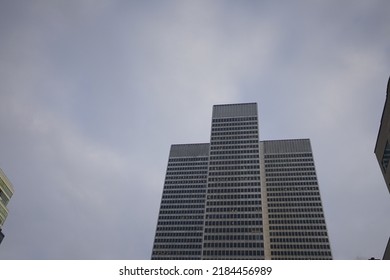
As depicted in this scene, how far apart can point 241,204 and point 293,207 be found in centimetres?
4778

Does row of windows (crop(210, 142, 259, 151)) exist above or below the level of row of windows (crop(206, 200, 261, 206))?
above

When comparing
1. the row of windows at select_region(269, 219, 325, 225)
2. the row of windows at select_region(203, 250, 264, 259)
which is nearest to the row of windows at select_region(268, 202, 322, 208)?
the row of windows at select_region(269, 219, 325, 225)

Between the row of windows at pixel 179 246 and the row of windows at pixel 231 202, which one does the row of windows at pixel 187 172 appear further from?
the row of windows at pixel 231 202

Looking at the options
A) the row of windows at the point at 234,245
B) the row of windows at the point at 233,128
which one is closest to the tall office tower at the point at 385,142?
the row of windows at the point at 234,245

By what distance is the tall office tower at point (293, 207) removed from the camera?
154 m

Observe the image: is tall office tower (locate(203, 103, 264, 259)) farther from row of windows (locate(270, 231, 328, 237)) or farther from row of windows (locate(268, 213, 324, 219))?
row of windows (locate(268, 213, 324, 219))

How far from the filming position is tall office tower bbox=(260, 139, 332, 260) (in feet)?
506

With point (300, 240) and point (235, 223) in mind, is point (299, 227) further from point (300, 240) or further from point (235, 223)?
point (235, 223)

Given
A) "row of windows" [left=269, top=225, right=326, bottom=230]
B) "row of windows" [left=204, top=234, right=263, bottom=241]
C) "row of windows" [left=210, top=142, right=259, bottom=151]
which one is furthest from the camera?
"row of windows" [left=269, top=225, right=326, bottom=230]

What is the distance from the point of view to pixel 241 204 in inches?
5541

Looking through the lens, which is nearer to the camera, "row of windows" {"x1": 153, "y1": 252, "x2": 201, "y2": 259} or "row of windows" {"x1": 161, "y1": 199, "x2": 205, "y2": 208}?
"row of windows" {"x1": 153, "y1": 252, "x2": 201, "y2": 259}
